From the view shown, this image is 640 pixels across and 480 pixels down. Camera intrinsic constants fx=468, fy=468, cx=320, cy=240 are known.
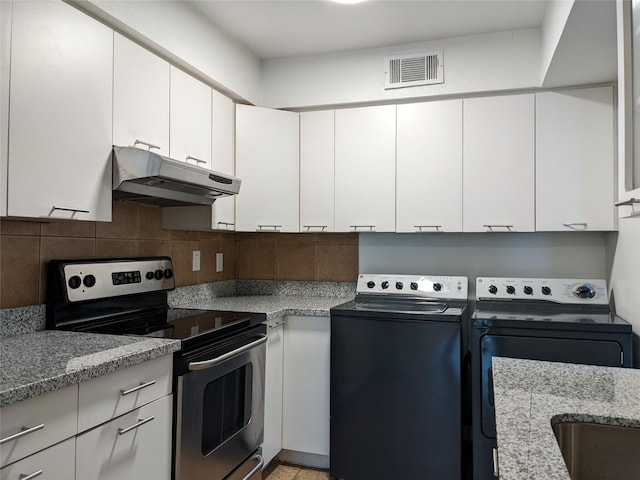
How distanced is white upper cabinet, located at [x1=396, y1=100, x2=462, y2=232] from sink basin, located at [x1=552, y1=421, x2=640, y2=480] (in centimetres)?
167

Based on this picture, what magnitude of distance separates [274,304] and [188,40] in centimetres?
143

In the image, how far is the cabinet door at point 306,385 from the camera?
2.44 m

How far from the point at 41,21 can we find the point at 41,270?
0.90m

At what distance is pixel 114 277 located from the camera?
6.87 ft

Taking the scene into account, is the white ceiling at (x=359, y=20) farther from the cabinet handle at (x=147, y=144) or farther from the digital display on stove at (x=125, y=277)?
the digital display on stove at (x=125, y=277)

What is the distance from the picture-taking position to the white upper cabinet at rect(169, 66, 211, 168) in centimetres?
219

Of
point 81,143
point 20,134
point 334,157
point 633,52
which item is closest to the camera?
point 633,52

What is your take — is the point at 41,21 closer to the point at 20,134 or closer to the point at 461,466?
the point at 20,134

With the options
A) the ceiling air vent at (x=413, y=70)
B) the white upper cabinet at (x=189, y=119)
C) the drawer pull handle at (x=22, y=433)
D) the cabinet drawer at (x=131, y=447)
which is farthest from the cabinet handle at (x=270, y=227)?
the drawer pull handle at (x=22, y=433)

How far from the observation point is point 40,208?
1522mm

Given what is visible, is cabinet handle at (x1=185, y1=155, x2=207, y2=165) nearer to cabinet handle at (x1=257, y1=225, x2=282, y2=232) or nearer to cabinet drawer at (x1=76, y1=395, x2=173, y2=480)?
cabinet handle at (x1=257, y1=225, x2=282, y2=232)

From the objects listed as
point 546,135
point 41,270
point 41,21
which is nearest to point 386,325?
point 546,135

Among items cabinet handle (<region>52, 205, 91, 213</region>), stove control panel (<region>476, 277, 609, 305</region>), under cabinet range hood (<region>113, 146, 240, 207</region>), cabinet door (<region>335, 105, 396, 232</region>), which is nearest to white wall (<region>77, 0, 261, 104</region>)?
under cabinet range hood (<region>113, 146, 240, 207</region>)

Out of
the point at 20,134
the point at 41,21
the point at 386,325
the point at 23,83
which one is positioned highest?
the point at 41,21
